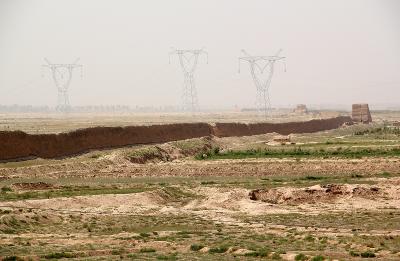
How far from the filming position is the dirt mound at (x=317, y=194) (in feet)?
144

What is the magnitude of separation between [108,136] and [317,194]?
38551 millimetres

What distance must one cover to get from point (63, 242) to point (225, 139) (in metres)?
67.5

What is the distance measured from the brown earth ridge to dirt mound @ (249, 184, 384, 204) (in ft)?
81.9

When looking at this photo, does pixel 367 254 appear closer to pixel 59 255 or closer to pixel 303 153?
pixel 59 255

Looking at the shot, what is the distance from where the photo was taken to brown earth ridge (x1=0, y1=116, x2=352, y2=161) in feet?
206

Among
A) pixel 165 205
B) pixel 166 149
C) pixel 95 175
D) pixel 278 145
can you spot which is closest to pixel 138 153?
pixel 166 149

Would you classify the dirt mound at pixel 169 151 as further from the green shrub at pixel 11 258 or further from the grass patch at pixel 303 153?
the green shrub at pixel 11 258

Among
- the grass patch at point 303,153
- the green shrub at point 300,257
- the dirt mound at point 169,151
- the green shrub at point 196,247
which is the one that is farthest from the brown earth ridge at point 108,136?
the green shrub at point 300,257

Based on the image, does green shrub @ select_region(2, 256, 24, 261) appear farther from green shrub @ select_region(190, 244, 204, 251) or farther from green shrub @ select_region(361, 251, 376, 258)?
green shrub @ select_region(361, 251, 376, 258)

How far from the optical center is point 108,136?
7900cm

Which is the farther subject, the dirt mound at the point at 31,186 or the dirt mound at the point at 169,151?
the dirt mound at the point at 169,151

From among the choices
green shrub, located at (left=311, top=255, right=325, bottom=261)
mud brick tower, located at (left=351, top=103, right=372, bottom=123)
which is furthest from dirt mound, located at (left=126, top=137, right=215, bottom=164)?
mud brick tower, located at (left=351, top=103, right=372, bottom=123)

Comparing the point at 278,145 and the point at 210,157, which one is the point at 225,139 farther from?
the point at 210,157

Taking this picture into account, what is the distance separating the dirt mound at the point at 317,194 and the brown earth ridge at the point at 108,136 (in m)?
25.0
